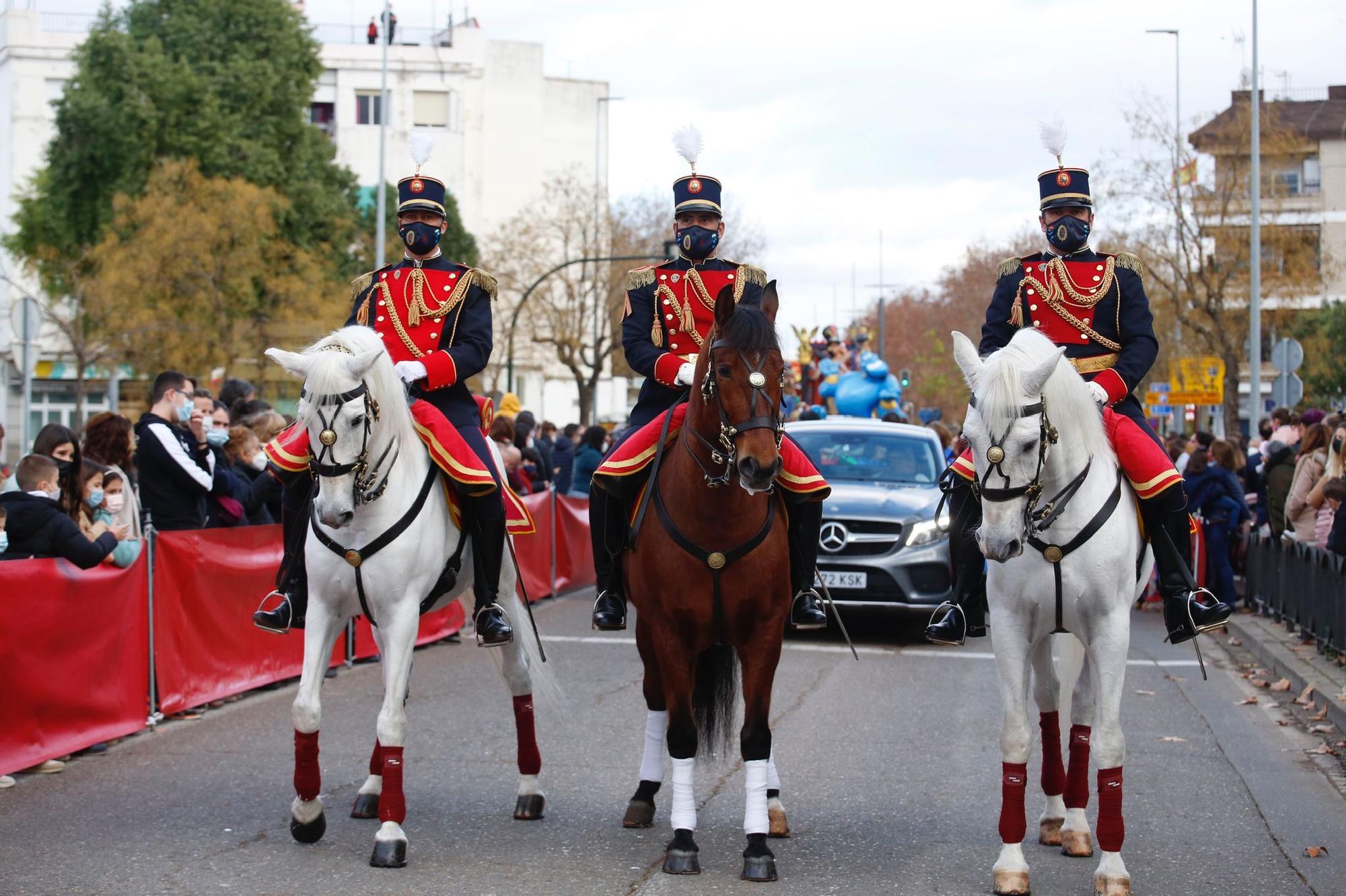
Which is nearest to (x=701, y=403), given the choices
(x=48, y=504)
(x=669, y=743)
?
(x=669, y=743)

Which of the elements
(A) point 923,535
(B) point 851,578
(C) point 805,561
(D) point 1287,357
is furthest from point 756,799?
(D) point 1287,357

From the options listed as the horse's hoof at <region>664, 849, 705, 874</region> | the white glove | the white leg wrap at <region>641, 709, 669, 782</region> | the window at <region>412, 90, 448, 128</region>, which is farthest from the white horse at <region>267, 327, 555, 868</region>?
the window at <region>412, 90, 448, 128</region>

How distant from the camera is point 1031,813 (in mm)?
8031

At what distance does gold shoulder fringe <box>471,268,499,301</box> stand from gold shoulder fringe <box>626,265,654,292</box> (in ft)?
2.45

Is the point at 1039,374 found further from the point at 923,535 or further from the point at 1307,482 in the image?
the point at 1307,482

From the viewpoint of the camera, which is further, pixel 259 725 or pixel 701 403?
pixel 259 725

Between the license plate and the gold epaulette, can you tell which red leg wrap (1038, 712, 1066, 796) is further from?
the license plate

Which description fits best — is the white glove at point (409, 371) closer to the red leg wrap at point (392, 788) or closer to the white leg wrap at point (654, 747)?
the red leg wrap at point (392, 788)

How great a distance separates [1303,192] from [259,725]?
6757 cm

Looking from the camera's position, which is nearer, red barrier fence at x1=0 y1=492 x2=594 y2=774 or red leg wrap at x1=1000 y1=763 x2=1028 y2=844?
red leg wrap at x1=1000 y1=763 x2=1028 y2=844

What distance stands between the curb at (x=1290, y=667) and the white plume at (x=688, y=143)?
18.8ft

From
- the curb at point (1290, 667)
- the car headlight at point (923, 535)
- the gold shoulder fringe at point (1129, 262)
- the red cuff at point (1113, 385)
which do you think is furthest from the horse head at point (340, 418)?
the car headlight at point (923, 535)

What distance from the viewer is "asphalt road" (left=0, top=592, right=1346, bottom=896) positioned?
6645mm

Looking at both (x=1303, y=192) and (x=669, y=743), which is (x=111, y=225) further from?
(x=1303, y=192)
